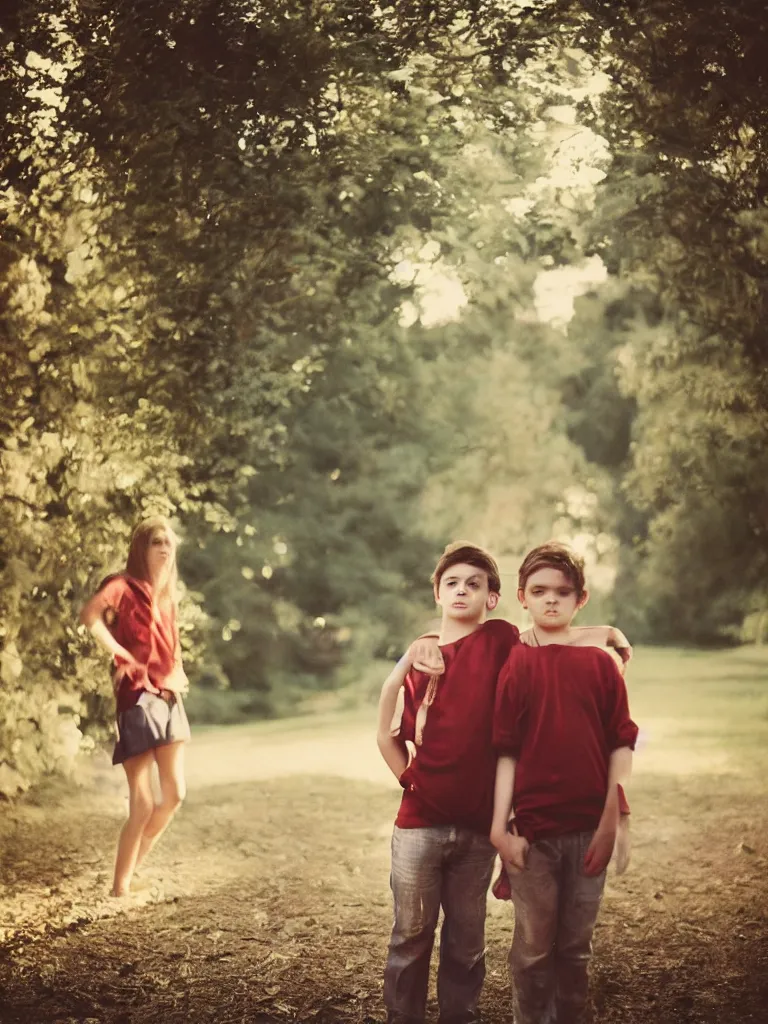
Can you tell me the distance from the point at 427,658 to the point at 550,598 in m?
0.37

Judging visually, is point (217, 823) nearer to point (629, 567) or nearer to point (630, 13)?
point (629, 567)

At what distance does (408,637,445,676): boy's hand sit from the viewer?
107 inches

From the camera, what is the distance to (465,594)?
2.85 meters

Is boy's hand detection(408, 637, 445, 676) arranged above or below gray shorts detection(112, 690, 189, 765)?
above

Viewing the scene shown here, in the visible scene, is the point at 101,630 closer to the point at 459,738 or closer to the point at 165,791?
the point at 165,791

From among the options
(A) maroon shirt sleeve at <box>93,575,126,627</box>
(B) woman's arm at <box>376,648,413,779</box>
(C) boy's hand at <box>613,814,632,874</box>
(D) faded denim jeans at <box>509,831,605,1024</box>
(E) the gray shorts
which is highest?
(A) maroon shirt sleeve at <box>93,575,126,627</box>

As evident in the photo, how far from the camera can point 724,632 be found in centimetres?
516

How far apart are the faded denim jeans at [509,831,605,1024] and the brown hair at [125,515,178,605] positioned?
1.79 m

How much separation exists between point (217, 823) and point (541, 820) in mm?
2207

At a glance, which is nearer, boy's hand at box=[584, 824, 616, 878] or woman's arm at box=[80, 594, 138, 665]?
boy's hand at box=[584, 824, 616, 878]

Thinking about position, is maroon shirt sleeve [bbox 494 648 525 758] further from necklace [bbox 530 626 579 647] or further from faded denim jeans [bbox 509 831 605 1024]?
faded denim jeans [bbox 509 831 605 1024]

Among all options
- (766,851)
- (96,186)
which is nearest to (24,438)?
(96,186)

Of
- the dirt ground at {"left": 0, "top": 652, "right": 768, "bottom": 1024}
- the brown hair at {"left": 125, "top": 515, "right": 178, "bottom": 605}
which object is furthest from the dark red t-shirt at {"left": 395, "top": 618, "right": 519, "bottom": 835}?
the brown hair at {"left": 125, "top": 515, "right": 178, "bottom": 605}

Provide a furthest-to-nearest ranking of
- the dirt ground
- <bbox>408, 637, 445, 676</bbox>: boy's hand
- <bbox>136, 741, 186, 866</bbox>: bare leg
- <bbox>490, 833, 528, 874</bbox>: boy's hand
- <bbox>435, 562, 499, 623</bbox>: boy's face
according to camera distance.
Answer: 1. <bbox>136, 741, 186, 866</bbox>: bare leg
2. the dirt ground
3. <bbox>435, 562, 499, 623</bbox>: boy's face
4. <bbox>408, 637, 445, 676</bbox>: boy's hand
5. <bbox>490, 833, 528, 874</bbox>: boy's hand
